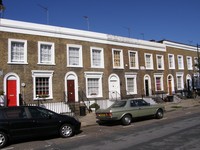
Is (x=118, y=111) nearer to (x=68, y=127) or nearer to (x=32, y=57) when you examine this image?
(x=68, y=127)

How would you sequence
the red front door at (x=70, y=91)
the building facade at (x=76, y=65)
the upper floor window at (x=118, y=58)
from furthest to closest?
the upper floor window at (x=118, y=58) < the red front door at (x=70, y=91) < the building facade at (x=76, y=65)

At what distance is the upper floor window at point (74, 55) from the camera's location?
2275 cm

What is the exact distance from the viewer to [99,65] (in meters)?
25.2

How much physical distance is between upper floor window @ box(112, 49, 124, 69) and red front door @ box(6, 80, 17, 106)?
11432 millimetres

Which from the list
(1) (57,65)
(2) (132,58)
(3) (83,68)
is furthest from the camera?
(2) (132,58)

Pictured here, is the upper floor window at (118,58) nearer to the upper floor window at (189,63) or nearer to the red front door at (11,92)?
the red front door at (11,92)

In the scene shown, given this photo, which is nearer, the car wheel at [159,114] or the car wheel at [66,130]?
the car wheel at [66,130]

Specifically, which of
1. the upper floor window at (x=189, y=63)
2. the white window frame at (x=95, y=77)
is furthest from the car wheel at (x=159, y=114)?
the upper floor window at (x=189, y=63)

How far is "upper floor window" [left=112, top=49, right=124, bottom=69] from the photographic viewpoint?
87.6ft

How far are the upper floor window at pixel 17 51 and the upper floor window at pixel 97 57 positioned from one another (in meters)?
7.03

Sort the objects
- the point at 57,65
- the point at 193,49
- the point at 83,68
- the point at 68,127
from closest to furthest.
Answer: the point at 68,127 → the point at 57,65 → the point at 83,68 → the point at 193,49

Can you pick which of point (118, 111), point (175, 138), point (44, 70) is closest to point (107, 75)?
point (44, 70)

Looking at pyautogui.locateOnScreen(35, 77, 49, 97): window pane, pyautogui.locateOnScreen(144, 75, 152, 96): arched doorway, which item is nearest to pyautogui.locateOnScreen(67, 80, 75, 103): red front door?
pyautogui.locateOnScreen(35, 77, 49, 97): window pane

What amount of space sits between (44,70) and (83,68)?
423 cm
